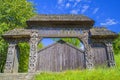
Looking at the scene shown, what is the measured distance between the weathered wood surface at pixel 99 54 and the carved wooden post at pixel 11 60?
7011mm

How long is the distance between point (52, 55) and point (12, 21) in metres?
11.2

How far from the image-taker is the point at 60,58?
53.2 feet

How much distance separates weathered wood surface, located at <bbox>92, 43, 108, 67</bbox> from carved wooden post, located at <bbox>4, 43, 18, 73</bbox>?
7.01 meters

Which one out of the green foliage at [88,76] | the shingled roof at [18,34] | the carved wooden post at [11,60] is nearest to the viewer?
the green foliage at [88,76]

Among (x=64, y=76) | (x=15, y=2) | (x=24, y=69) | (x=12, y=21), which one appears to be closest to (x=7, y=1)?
(x=15, y=2)

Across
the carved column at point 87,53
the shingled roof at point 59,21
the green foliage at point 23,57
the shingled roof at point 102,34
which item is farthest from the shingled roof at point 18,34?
the green foliage at point 23,57

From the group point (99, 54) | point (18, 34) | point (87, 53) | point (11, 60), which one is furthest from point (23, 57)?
point (99, 54)

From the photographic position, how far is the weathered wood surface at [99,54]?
1612 centimetres

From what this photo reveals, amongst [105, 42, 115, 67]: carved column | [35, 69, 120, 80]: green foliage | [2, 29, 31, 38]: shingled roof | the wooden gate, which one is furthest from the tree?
[35, 69, 120, 80]: green foliage

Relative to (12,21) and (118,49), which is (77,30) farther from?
(118,49)

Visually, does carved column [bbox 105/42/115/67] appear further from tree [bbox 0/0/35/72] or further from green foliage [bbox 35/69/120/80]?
tree [bbox 0/0/35/72]

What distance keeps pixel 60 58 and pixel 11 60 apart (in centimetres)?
426

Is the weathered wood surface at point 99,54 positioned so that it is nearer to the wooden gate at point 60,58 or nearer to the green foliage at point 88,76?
the wooden gate at point 60,58

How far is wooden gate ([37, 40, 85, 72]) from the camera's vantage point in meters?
16.0
